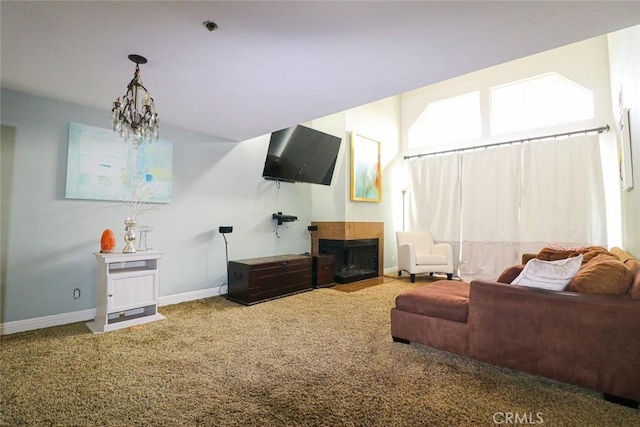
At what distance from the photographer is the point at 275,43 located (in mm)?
1896

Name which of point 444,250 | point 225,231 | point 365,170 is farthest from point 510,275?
point 365,170

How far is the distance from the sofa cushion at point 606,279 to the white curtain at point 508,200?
3.03 meters

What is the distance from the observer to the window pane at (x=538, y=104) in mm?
4320

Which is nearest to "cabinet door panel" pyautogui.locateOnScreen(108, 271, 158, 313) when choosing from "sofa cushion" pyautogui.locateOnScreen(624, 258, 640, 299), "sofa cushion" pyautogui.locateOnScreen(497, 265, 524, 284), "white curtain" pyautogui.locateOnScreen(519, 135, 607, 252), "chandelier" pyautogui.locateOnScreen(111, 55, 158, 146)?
"chandelier" pyautogui.locateOnScreen(111, 55, 158, 146)

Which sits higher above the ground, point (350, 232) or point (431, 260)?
point (350, 232)

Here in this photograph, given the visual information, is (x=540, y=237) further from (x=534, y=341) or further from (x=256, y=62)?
(x=256, y=62)

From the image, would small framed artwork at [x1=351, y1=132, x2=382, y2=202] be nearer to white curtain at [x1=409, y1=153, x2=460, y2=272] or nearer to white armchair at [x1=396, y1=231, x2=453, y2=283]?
white curtain at [x1=409, y1=153, x2=460, y2=272]

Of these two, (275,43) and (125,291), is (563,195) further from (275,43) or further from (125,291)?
(125,291)

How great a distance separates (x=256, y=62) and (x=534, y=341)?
262 centimetres

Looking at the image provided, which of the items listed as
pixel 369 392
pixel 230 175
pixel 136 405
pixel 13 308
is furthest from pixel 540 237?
pixel 13 308

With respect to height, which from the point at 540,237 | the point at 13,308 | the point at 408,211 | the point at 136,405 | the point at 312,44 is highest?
the point at 312,44

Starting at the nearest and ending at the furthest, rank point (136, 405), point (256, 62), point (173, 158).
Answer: point (136, 405) → point (256, 62) → point (173, 158)

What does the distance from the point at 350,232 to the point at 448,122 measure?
299cm

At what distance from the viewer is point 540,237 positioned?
14.4 feet
